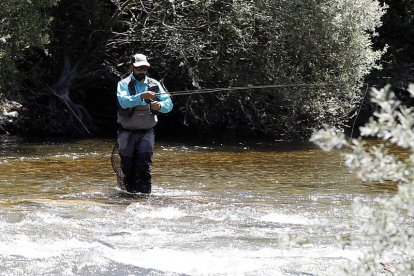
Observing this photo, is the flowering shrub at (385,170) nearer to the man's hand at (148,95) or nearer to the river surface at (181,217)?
the river surface at (181,217)

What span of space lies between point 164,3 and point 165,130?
13.7 feet

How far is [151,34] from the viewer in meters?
17.8

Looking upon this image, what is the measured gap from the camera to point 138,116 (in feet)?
29.5

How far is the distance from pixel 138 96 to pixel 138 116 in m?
0.39

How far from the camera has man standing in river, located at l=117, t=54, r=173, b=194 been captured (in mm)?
8789

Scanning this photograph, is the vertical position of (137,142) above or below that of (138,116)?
below

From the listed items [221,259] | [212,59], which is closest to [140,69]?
[221,259]

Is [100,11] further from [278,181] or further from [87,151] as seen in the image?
[278,181]

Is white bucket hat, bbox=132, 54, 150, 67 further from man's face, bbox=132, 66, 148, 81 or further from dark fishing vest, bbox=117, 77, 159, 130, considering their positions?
dark fishing vest, bbox=117, 77, 159, 130

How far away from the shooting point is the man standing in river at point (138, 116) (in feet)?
28.8

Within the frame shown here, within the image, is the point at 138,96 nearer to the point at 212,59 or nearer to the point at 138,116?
the point at 138,116

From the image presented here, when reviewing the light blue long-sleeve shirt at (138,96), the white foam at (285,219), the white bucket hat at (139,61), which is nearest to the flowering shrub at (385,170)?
the white foam at (285,219)

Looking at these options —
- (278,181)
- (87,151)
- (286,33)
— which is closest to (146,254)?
(278,181)

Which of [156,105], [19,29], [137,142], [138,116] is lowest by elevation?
[137,142]
